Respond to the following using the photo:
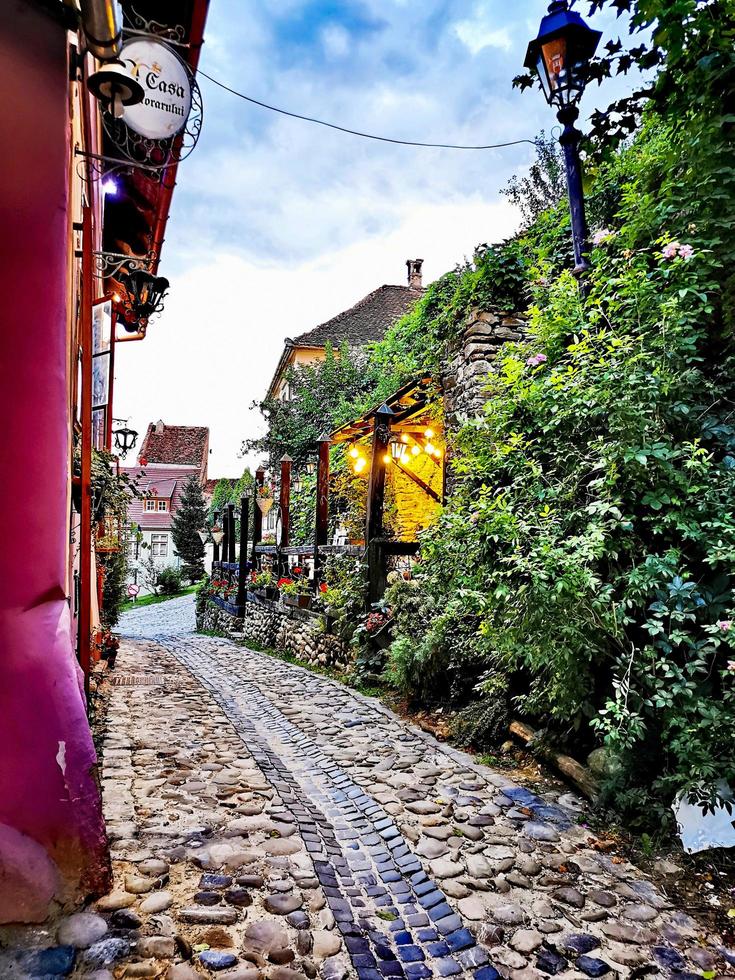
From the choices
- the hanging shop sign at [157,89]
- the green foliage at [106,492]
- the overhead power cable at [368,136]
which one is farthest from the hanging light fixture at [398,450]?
the hanging shop sign at [157,89]

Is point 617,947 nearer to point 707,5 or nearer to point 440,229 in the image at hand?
point 707,5

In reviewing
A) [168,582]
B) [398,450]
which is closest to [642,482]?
[398,450]

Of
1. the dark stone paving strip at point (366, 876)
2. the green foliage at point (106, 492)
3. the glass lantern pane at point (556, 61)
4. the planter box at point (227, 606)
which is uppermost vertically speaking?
the glass lantern pane at point (556, 61)

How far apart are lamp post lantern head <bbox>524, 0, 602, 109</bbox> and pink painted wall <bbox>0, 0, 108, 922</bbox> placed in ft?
9.76

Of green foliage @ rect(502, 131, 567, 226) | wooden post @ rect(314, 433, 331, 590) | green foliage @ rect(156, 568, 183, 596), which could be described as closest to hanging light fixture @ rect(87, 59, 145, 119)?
wooden post @ rect(314, 433, 331, 590)

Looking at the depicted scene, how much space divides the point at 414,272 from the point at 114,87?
22051mm

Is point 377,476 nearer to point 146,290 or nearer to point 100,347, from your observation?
point 146,290

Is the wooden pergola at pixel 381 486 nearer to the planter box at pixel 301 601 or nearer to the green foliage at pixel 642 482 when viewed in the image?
the planter box at pixel 301 601

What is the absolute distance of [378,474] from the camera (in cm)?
712

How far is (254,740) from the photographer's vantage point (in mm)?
4332

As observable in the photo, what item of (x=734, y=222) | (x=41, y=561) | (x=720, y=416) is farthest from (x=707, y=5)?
(x=41, y=561)

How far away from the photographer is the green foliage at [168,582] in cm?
2986

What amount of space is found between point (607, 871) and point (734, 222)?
3268mm

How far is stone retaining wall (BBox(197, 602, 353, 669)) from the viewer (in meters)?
7.39
